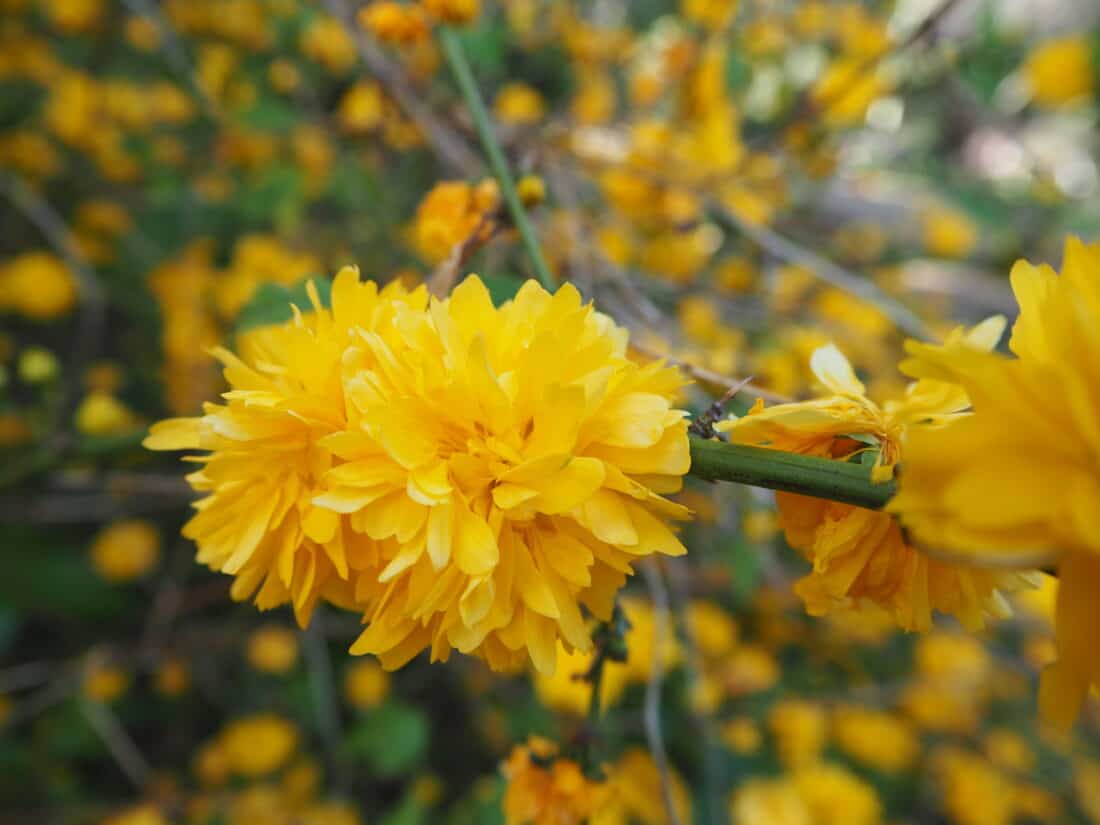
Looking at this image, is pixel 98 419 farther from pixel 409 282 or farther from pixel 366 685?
pixel 366 685

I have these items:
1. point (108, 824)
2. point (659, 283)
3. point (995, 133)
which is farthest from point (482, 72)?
point (995, 133)

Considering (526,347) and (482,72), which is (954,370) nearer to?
(526,347)

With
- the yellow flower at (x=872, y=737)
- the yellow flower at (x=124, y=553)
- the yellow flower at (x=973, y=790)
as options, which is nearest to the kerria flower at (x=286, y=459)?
the yellow flower at (x=124, y=553)

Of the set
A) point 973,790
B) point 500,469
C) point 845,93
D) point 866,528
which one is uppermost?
point 500,469

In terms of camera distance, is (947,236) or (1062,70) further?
(947,236)

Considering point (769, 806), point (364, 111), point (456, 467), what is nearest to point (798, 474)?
point (456, 467)

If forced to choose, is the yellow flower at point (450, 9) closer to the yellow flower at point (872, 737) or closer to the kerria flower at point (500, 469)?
the kerria flower at point (500, 469)
